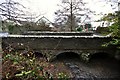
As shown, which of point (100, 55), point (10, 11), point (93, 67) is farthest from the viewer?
point (100, 55)

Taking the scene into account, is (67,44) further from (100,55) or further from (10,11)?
(10,11)

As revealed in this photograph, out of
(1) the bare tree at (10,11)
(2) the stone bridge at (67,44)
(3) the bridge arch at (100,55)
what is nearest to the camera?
(1) the bare tree at (10,11)

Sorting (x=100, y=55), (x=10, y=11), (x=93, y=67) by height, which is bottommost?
(x=93, y=67)

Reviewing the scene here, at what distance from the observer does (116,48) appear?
16.2 m

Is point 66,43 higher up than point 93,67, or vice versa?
point 66,43

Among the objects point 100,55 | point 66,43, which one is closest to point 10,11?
point 66,43

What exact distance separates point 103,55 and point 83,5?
9453 mm

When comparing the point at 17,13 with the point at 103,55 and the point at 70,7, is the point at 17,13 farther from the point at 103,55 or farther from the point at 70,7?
the point at 70,7

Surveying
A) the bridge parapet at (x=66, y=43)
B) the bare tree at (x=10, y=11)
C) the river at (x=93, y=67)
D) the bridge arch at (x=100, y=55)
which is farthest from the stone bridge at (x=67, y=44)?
the bare tree at (x=10, y=11)

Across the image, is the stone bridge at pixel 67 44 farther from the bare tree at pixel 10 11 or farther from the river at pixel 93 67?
the bare tree at pixel 10 11

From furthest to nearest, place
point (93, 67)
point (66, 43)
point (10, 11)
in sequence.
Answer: point (66, 43)
point (93, 67)
point (10, 11)

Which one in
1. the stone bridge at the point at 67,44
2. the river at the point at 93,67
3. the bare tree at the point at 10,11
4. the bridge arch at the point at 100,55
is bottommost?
the river at the point at 93,67

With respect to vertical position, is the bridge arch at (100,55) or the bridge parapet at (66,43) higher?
the bridge parapet at (66,43)

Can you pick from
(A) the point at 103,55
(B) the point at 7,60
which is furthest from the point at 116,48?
(B) the point at 7,60
